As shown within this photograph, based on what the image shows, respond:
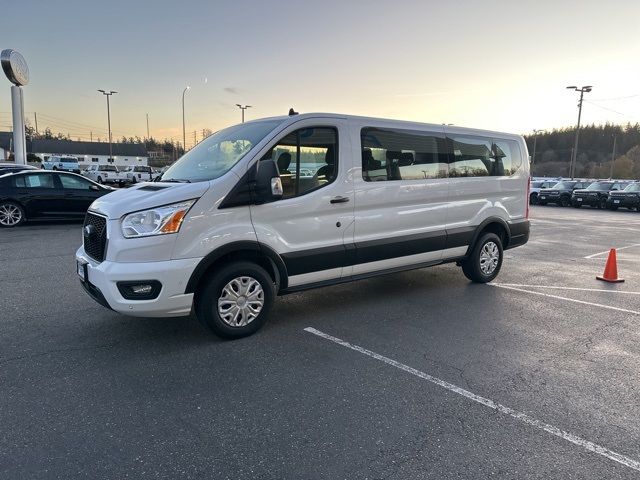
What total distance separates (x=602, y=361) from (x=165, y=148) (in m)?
120

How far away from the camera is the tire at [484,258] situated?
6758 millimetres

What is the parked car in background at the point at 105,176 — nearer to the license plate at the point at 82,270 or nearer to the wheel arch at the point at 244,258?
the license plate at the point at 82,270

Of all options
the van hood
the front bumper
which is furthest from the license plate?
the van hood

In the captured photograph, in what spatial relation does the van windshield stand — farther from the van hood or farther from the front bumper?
the front bumper

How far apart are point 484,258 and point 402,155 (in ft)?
7.82

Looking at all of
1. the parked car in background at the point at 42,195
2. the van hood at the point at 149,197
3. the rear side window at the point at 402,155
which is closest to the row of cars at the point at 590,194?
the rear side window at the point at 402,155

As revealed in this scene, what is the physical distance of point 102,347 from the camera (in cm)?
430

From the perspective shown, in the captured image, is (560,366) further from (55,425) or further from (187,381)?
(55,425)

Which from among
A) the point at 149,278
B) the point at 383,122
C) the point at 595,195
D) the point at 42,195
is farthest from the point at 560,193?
the point at 149,278

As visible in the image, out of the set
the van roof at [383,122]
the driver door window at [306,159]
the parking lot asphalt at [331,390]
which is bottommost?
the parking lot asphalt at [331,390]

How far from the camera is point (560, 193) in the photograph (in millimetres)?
29938

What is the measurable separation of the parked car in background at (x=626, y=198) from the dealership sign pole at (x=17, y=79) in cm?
3259

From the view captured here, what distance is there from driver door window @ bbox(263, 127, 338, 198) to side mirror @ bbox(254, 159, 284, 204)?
10.4 inches

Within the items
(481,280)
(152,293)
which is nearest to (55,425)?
(152,293)
